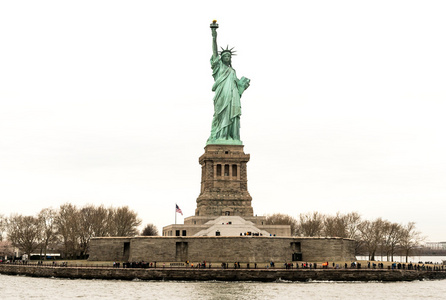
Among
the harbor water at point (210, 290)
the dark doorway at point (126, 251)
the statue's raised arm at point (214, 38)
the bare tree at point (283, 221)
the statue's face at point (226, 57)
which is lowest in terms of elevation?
the harbor water at point (210, 290)

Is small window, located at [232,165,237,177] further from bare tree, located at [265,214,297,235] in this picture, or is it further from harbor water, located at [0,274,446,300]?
harbor water, located at [0,274,446,300]

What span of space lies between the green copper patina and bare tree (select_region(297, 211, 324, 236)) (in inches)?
878

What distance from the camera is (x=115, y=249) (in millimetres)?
66938

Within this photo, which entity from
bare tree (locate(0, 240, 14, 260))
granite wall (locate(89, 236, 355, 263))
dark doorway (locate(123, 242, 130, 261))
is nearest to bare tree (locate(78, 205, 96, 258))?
bare tree (locate(0, 240, 14, 260))

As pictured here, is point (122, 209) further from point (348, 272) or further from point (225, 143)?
point (348, 272)

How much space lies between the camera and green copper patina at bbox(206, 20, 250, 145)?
77.6m

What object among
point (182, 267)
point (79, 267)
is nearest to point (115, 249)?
point (79, 267)

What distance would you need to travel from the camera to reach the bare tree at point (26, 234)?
85188mm

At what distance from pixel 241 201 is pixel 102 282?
81.7 ft

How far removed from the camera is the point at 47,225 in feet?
291

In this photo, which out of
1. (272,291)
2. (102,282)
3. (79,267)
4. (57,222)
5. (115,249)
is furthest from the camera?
(57,222)

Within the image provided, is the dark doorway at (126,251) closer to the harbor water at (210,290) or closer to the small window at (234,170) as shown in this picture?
the harbor water at (210,290)

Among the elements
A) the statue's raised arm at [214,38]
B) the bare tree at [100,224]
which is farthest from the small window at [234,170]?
the bare tree at [100,224]

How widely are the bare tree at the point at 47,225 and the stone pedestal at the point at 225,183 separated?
23.2m
